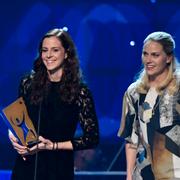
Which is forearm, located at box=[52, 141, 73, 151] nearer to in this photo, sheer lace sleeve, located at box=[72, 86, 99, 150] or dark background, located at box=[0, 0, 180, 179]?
sheer lace sleeve, located at box=[72, 86, 99, 150]

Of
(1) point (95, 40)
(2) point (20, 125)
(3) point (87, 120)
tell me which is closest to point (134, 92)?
(3) point (87, 120)

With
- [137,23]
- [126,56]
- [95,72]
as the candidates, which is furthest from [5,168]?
[137,23]

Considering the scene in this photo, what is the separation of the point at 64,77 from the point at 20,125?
30cm

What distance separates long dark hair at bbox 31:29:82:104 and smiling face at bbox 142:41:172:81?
0.32 m

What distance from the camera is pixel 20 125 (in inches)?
82.7

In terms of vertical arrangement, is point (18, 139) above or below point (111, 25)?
below

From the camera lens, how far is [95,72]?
339 cm

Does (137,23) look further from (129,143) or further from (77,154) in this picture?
(129,143)

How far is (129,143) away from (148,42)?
1.47ft

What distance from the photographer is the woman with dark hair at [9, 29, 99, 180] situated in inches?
85.0

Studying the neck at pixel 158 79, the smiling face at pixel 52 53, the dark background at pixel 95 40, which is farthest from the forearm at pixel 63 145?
the dark background at pixel 95 40

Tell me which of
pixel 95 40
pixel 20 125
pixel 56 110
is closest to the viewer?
pixel 20 125

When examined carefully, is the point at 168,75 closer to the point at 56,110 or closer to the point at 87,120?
the point at 87,120

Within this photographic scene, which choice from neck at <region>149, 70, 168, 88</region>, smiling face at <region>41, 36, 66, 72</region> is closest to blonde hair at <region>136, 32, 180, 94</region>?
neck at <region>149, 70, 168, 88</region>
